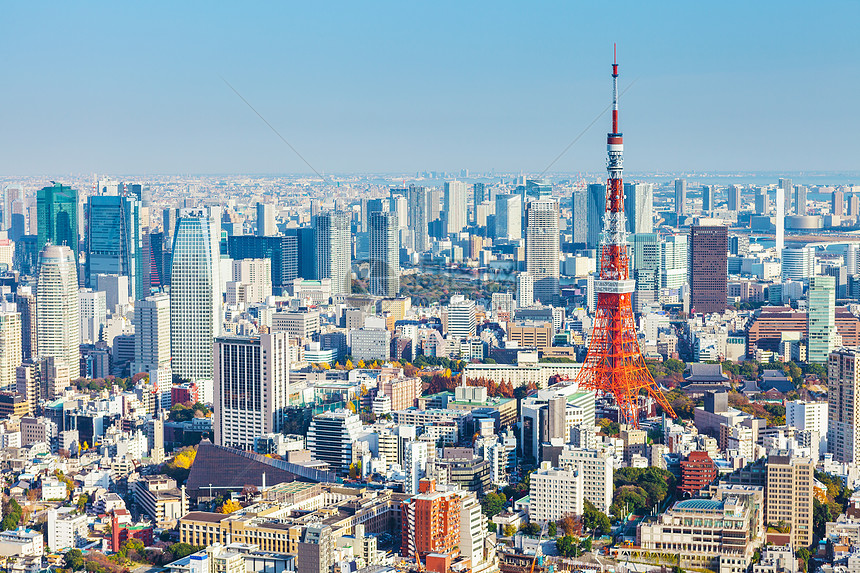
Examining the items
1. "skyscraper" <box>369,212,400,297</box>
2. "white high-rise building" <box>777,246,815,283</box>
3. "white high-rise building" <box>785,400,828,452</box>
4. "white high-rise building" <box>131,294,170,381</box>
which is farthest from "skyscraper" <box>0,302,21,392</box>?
"white high-rise building" <box>777,246,815,283</box>

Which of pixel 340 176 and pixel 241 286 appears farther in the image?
pixel 241 286

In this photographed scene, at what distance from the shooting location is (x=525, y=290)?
2441 cm

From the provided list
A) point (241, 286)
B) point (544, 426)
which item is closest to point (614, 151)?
point (544, 426)

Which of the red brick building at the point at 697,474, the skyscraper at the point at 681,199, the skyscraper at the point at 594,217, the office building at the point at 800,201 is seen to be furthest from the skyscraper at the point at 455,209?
the red brick building at the point at 697,474

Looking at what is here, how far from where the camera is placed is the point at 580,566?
10.2 meters

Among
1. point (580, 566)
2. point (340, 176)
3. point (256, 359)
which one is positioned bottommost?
point (580, 566)

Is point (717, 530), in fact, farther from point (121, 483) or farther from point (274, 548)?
point (121, 483)

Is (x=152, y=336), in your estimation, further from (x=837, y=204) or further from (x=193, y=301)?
(x=837, y=204)

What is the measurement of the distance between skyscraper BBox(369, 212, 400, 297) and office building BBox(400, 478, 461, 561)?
10395mm

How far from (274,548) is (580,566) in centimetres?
216

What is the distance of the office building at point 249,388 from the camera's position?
595 inches

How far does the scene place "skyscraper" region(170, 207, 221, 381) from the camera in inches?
782

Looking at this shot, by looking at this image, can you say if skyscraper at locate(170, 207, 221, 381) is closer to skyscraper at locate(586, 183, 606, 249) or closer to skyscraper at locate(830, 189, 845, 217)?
skyscraper at locate(586, 183, 606, 249)

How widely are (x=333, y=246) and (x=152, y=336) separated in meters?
7.61
